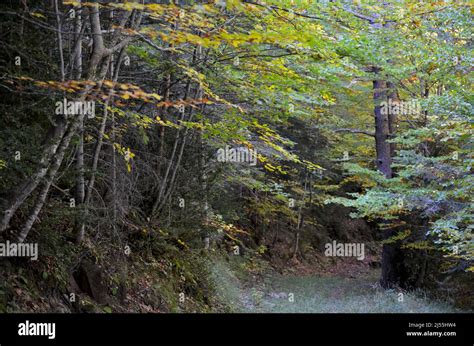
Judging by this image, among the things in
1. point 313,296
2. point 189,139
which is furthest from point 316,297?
point 189,139

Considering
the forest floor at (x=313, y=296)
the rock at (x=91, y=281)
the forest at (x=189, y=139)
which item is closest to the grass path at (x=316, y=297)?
the forest floor at (x=313, y=296)

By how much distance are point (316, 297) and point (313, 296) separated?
1.39 feet

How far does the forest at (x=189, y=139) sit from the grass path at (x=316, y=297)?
104 mm

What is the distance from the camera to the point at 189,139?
30.0ft

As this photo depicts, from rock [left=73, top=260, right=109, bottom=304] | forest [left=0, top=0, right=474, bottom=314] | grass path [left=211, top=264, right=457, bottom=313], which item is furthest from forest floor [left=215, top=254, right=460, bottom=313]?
rock [left=73, top=260, right=109, bottom=304]

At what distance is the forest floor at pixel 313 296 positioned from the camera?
1095 centimetres

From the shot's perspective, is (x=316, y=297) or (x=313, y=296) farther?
(x=313, y=296)

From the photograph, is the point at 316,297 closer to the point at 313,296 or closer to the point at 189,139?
the point at 313,296

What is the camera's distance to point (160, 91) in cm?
843

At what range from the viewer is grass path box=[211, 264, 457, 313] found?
1093 cm

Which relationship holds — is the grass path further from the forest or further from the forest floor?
the forest

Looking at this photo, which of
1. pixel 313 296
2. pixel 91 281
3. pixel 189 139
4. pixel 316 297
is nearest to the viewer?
pixel 91 281

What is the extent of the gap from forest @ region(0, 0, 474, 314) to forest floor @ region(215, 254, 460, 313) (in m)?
0.11

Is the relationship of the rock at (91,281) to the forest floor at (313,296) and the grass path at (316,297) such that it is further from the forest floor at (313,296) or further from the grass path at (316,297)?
the grass path at (316,297)
